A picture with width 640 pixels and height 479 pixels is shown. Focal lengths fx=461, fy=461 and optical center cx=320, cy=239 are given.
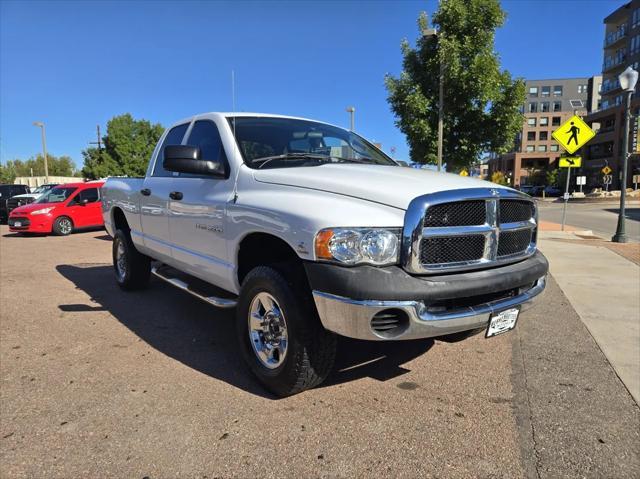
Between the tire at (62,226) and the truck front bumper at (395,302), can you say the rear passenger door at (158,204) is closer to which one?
the truck front bumper at (395,302)

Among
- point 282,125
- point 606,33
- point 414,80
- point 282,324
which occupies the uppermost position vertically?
point 606,33

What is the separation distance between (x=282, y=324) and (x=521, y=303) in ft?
5.14

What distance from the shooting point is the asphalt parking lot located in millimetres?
2416

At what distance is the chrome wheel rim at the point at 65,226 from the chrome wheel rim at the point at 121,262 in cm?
1049

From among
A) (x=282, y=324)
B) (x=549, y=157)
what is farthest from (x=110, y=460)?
(x=549, y=157)

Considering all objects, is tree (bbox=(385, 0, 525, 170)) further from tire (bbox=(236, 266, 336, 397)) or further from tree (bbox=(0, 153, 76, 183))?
tree (bbox=(0, 153, 76, 183))

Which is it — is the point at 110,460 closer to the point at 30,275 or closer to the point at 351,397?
the point at 351,397

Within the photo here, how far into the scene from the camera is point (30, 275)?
7637mm

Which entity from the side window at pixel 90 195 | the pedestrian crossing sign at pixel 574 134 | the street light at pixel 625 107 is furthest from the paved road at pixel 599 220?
the side window at pixel 90 195

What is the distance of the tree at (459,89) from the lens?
43.4ft

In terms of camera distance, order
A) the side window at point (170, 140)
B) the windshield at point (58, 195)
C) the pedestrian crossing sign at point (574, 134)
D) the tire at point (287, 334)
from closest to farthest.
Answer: the tire at point (287, 334) → the side window at point (170, 140) → the pedestrian crossing sign at point (574, 134) → the windshield at point (58, 195)

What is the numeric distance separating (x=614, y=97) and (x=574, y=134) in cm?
6599

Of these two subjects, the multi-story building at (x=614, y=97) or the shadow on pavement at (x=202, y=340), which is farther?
the multi-story building at (x=614, y=97)

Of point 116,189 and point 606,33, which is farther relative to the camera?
point 606,33
